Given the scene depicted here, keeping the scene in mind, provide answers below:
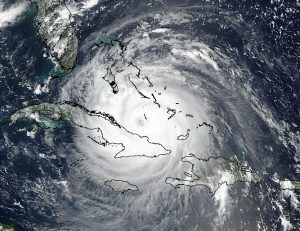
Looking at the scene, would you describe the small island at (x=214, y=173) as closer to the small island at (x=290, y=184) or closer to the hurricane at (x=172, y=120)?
the hurricane at (x=172, y=120)

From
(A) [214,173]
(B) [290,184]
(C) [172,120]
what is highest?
(C) [172,120]

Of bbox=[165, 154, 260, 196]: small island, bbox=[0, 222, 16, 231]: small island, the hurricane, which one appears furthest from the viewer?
bbox=[165, 154, 260, 196]: small island

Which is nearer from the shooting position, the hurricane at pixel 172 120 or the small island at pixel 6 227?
the small island at pixel 6 227

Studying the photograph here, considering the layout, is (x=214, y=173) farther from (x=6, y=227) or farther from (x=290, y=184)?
(x=6, y=227)

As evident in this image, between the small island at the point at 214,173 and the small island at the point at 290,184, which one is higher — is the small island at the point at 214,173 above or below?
above

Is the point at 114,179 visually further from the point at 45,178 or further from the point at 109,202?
the point at 45,178

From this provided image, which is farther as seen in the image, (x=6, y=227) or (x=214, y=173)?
(x=214, y=173)

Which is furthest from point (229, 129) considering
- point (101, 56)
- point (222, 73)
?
point (101, 56)

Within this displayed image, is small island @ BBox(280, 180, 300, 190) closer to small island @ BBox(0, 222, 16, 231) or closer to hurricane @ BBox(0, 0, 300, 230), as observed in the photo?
hurricane @ BBox(0, 0, 300, 230)

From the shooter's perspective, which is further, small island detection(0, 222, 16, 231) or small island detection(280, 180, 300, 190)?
small island detection(280, 180, 300, 190)

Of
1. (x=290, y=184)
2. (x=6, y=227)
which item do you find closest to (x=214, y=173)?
(x=290, y=184)

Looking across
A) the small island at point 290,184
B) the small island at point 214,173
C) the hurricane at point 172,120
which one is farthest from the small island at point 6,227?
the small island at point 290,184

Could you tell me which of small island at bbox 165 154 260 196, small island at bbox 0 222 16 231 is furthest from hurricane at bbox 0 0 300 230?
small island at bbox 0 222 16 231
